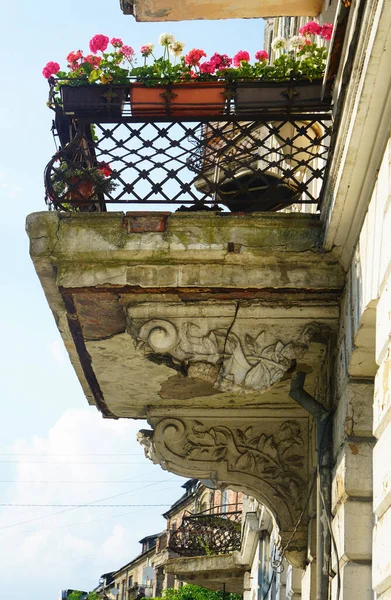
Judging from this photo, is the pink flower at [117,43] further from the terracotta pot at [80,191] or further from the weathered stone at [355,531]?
the weathered stone at [355,531]

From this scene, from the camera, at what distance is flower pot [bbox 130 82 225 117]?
235 inches

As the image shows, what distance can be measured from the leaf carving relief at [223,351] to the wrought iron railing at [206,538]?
32.9 feet

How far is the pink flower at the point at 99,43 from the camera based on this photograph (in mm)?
6176

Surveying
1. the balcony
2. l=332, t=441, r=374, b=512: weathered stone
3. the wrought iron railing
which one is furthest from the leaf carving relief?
the wrought iron railing

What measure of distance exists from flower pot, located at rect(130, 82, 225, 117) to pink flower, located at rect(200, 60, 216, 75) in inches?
5.1

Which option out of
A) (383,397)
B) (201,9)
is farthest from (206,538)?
(383,397)

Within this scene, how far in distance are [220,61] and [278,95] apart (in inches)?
16.7

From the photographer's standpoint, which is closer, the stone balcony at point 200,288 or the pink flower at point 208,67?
the stone balcony at point 200,288

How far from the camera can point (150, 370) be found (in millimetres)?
6648

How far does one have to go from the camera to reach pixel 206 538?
16.0 metres

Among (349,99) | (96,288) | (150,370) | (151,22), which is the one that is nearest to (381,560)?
(349,99)

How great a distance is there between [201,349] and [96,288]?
0.64 meters

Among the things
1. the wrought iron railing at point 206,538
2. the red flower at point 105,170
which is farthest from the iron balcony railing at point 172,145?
the wrought iron railing at point 206,538

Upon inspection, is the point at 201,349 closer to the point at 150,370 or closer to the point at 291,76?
the point at 150,370
